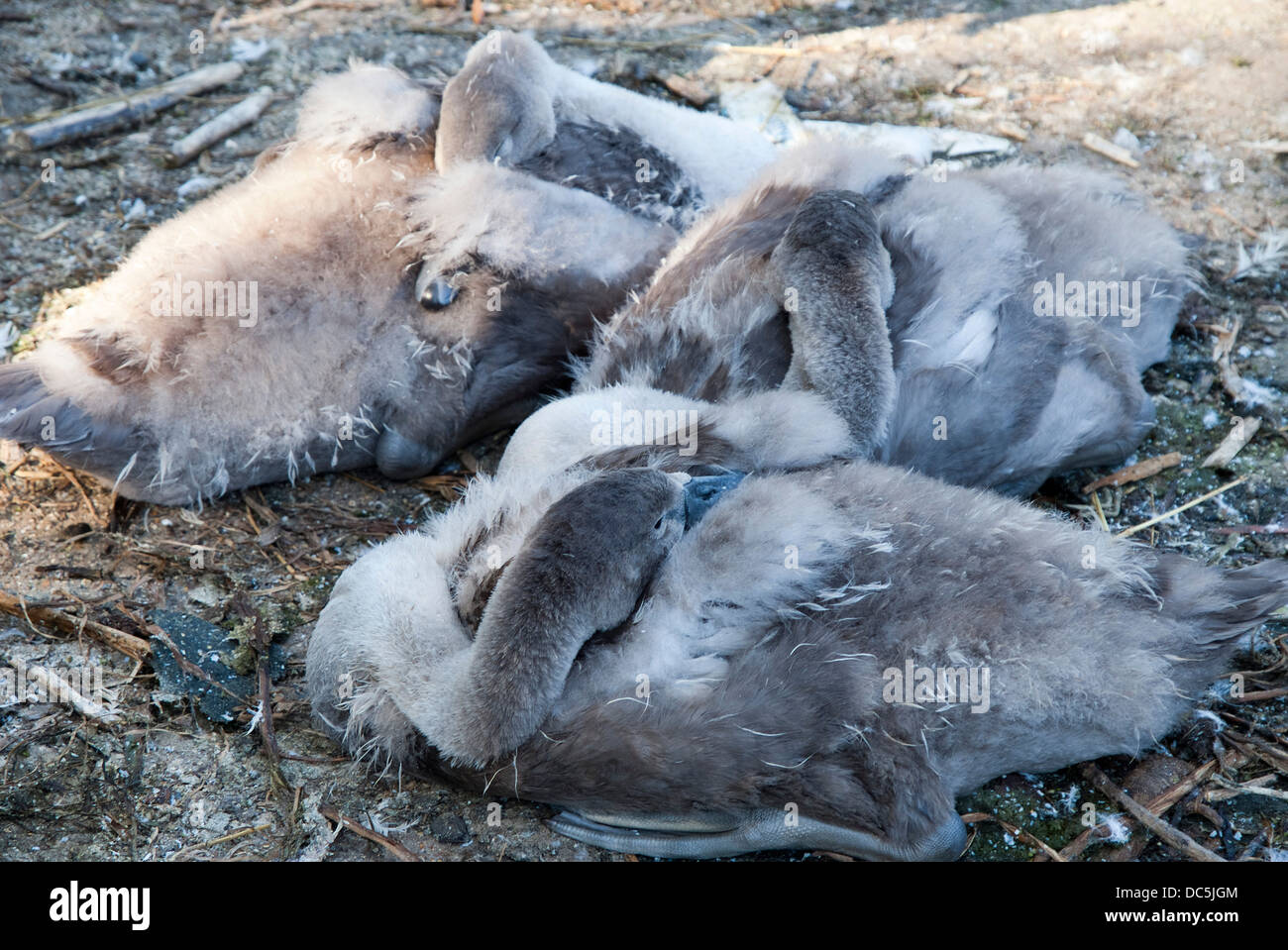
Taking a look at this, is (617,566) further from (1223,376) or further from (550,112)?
(1223,376)

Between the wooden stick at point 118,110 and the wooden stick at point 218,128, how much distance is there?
229mm

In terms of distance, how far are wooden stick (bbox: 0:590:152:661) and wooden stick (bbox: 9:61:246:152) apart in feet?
8.56

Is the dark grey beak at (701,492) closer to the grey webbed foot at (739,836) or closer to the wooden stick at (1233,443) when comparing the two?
the grey webbed foot at (739,836)

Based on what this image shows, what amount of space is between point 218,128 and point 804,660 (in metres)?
4.06

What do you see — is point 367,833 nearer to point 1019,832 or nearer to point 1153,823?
point 1019,832

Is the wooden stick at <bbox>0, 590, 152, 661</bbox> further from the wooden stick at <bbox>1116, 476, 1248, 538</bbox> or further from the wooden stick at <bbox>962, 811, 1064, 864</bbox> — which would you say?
the wooden stick at <bbox>1116, 476, 1248, 538</bbox>

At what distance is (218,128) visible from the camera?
17.6ft

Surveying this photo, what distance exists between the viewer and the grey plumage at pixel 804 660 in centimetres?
262

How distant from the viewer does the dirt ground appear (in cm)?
296

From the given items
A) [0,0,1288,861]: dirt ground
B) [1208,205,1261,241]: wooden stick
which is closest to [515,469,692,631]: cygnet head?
[0,0,1288,861]: dirt ground

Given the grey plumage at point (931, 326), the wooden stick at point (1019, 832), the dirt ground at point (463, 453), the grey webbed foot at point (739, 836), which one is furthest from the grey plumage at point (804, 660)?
the grey plumage at point (931, 326)

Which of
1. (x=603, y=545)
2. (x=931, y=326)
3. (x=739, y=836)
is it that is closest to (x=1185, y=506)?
(x=931, y=326)

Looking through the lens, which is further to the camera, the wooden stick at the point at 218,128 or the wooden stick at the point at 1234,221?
the wooden stick at the point at 218,128

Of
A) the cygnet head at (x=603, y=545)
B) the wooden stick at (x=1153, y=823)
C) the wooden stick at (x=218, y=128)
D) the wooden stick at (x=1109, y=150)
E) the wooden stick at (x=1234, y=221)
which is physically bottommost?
the wooden stick at (x=1153, y=823)
